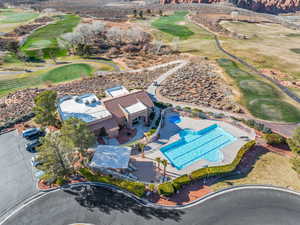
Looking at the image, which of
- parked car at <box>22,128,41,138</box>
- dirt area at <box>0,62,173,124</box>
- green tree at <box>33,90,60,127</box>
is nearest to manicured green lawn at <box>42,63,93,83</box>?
dirt area at <box>0,62,173,124</box>

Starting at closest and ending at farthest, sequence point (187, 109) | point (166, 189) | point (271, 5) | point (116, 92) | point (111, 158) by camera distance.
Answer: point (166, 189)
point (111, 158)
point (187, 109)
point (116, 92)
point (271, 5)

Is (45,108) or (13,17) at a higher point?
(13,17)

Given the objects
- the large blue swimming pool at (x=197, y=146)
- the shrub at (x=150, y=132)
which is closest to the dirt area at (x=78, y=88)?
the shrub at (x=150, y=132)

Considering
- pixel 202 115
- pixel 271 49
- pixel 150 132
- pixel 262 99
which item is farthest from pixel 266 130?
pixel 271 49

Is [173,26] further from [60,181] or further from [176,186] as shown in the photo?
[60,181]

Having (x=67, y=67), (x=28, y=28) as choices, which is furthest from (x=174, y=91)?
(x=28, y=28)

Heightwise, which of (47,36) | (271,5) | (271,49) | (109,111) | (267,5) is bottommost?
(109,111)

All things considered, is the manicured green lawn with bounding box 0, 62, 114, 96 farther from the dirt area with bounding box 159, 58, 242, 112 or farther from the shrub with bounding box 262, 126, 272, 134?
the shrub with bounding box 262, 126, 272, 134

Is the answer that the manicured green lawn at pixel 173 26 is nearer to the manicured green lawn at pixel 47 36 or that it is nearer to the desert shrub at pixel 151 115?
the manicured green lawn at pixel 47 36
